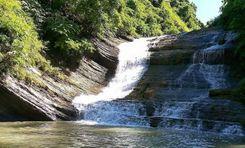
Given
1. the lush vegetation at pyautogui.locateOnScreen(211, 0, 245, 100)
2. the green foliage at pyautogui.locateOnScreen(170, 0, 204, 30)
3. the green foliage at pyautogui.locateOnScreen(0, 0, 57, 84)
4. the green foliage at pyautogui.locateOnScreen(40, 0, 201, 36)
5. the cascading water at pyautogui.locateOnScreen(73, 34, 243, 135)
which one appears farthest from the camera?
the green foliage at pyautogui.locateOnScreen(170, 0, 204, 30)

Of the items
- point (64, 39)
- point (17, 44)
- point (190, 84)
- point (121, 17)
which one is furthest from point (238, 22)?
point (121, 17)

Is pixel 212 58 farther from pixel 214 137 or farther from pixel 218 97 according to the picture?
pixel 214 137

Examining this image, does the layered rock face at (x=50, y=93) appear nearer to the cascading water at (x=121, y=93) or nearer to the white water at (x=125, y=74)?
the white water at (x=125, y=74)

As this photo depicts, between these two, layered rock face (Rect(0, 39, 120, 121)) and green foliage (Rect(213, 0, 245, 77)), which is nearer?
layered rock face (Rect(0, 39, 120, 121))

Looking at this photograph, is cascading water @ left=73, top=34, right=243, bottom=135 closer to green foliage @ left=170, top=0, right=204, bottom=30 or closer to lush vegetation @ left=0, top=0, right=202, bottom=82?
lush vegetation @ left=0, top=0, right=202, bottom=82

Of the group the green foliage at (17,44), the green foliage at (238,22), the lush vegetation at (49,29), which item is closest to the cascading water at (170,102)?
the green foliage at (238,22)

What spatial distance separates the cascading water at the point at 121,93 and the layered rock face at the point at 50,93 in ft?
2.06

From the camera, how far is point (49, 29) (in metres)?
30.5

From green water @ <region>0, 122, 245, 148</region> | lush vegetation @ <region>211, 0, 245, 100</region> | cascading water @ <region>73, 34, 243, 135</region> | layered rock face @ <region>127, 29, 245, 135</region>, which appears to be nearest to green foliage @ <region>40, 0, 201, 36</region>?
cascading water @ <region>73, 34, 243, 135</region>

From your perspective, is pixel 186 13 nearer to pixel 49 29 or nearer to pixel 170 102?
pixel 49 29

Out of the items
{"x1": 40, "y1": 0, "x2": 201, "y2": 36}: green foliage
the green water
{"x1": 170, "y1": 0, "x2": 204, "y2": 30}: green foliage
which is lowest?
the green water

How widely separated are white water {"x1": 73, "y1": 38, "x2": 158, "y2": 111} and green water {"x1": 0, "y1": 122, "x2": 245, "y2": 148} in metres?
6.16

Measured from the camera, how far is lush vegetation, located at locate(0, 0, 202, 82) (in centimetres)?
2452

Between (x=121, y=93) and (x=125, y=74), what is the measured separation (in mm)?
3352
